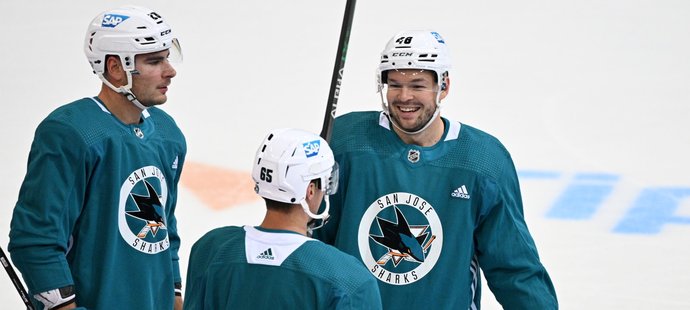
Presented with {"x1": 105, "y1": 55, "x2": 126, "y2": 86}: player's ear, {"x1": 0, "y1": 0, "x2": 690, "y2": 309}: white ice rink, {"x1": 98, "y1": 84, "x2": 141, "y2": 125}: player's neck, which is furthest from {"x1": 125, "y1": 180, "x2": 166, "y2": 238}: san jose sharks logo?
{"x1": 0, "y1": 0, "x2": 690, "y2": 309}: white ice rink

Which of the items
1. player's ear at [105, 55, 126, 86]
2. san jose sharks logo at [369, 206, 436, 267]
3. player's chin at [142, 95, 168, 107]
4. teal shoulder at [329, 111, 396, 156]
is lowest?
san jose sharks logo at [369, 206, 436, 267]

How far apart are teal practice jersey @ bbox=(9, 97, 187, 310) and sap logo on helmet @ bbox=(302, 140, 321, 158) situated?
82 centimetres

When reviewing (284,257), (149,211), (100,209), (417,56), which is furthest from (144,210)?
(284,257)

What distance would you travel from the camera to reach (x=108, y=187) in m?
3.54

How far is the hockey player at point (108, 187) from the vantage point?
3410 mm

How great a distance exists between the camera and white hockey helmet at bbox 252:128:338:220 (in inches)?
112

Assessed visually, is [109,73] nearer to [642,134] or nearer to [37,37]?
[642,134]

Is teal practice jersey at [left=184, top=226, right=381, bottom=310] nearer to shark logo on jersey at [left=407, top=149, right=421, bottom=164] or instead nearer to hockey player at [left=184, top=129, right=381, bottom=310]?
hockey player at [left=184, top=129, right=381, bottom=310]

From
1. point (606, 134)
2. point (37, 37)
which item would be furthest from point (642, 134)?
point (37, 37)

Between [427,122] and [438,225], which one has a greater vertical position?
[427,122]

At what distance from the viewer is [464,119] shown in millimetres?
6625

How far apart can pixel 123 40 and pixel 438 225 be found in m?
0.98

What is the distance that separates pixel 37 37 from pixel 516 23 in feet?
9.07

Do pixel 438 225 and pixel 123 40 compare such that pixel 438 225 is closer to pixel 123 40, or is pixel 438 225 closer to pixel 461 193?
pixel 461 193
